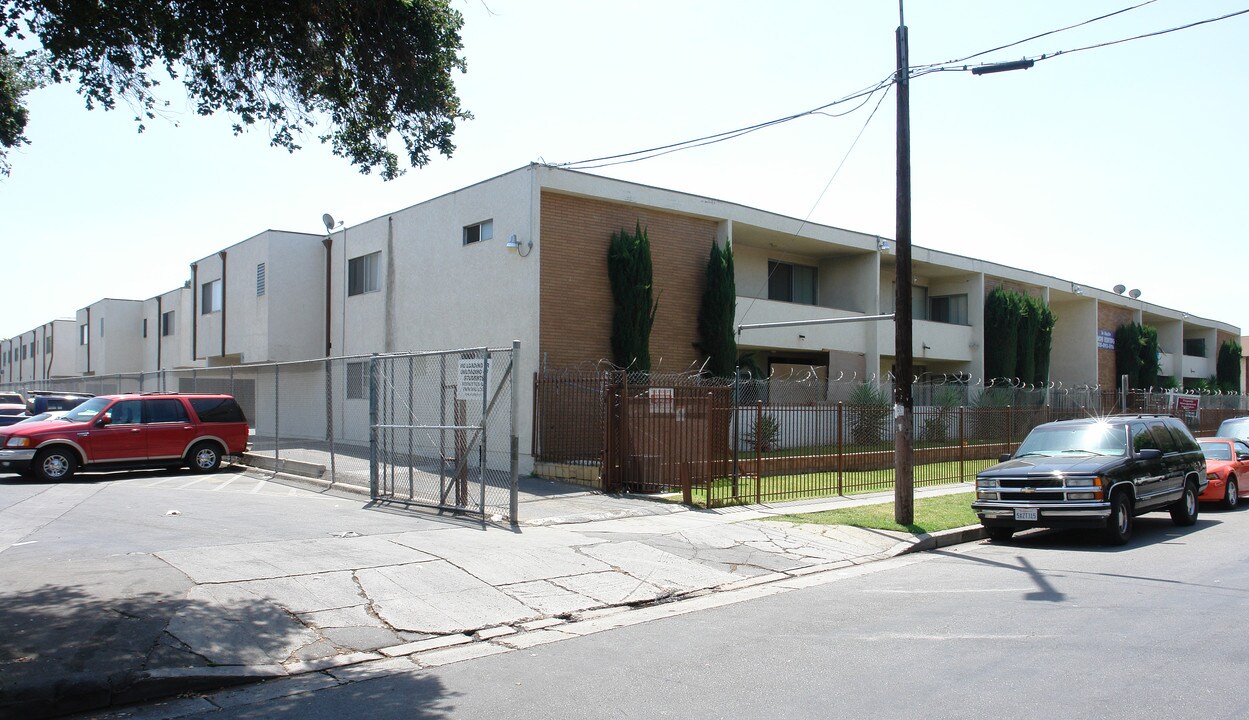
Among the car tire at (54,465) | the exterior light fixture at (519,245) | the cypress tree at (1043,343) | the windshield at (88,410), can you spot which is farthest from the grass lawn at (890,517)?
the cypress tree at (1043,343)

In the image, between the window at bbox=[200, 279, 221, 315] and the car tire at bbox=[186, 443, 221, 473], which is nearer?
the car tire at bbox=[186, 443, 221, 473]

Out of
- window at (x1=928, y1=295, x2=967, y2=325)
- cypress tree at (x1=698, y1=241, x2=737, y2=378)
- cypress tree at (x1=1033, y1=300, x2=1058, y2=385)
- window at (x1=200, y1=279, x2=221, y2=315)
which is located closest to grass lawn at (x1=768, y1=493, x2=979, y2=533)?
cypress tree at (x1=698, y1=241, x2=737, y2=378)

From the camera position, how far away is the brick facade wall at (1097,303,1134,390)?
3800cm

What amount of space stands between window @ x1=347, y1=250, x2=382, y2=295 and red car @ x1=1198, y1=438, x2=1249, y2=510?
19.3 meters

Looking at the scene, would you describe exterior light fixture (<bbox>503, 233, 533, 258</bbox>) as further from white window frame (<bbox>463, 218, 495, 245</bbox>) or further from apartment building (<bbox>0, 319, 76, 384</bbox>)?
apartment building (<bbox>0, 319, 76, 384</bbox>)

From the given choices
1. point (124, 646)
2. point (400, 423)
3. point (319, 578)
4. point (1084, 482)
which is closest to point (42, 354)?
point (400, 423)

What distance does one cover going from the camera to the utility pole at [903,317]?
518 inches

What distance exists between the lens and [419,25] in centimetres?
985

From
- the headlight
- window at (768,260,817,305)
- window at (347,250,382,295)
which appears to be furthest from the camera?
window at (768,260,817,305)

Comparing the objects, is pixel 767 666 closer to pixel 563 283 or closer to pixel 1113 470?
pixel 1113 470

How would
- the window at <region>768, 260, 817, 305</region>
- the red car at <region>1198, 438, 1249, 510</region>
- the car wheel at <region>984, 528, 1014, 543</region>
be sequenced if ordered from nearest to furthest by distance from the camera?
the car wheel at <region>984, 528, 1014, 543</region> → the red car at <region>1198, 438, 1249, 510</region> → the window at <region>768, 260, 817, 305</region>

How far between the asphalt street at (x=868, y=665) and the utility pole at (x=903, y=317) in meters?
3.70

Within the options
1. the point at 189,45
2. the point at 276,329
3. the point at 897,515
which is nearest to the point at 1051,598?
the point at 897,515

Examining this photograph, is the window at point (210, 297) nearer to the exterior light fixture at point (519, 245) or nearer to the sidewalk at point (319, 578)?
the exterior light fixture at point (519, 245)
